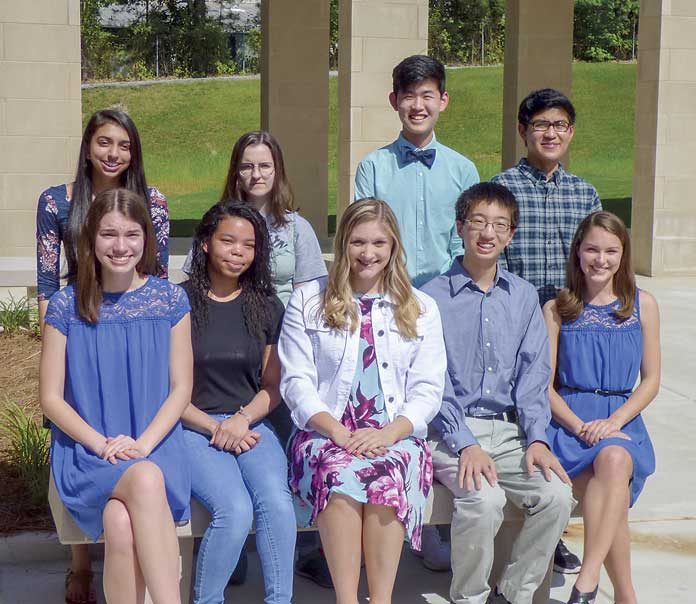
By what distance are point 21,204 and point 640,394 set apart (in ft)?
23.8

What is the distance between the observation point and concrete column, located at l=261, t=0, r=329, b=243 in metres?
16.5

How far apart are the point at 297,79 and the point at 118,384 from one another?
13.0 meters

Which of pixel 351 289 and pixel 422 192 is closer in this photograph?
pixel 351 289

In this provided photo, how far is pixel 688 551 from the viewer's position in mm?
5145

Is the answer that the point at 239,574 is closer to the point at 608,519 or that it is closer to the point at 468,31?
the point at 608,519

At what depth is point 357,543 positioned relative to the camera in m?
3.98

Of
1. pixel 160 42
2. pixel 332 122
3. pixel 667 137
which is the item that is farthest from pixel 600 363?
pixel 160 42

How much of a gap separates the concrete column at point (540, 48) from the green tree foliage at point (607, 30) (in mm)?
31503

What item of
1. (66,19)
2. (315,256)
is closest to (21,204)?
Result: (66,19)

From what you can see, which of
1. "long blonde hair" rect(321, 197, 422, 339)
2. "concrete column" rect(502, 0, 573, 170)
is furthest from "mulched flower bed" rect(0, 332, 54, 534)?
"concrete column" rect(502, 0, 573, 170)

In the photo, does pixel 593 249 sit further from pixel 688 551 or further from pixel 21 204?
pixel 21 204

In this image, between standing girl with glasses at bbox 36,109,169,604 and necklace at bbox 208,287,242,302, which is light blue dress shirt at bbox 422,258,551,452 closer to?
necklace at bbox 208,287,242,302

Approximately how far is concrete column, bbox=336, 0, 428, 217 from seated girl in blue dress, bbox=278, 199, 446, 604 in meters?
8.49

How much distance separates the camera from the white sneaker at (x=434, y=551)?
15.9 feet
